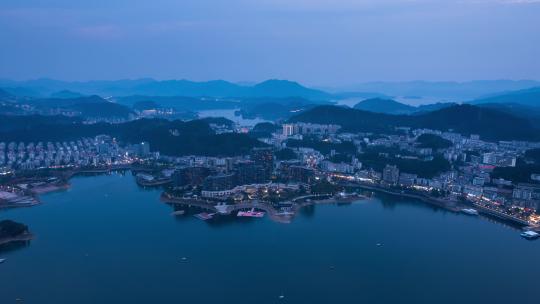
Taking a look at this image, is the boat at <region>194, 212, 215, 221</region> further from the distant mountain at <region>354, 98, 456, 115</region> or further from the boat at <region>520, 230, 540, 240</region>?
the distant mountain at <region>354, 98, 456, 115</region>

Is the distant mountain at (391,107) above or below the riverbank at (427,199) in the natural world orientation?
above

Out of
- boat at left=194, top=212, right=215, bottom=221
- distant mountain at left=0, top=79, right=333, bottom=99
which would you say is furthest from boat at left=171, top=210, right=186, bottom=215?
distant mountain at left=0, top=79, right=333, bottom=99

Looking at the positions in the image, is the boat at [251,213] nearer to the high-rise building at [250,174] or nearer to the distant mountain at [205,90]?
the high-rise building at [250,174]

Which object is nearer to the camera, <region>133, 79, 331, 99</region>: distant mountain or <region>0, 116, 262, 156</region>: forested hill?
<region>0, 116, 262, 156</region>: forested hill

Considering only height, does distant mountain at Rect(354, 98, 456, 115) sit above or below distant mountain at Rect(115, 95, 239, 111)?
below

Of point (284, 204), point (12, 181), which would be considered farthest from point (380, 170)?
point (12, 181)

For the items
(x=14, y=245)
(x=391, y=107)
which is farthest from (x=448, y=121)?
(x=14, y=245)

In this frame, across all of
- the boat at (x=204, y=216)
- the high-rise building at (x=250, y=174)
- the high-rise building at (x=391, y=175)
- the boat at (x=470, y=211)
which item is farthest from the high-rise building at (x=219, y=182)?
the boat at (x=470, y=211)

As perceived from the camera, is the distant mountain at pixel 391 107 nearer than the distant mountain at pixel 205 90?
Yes
